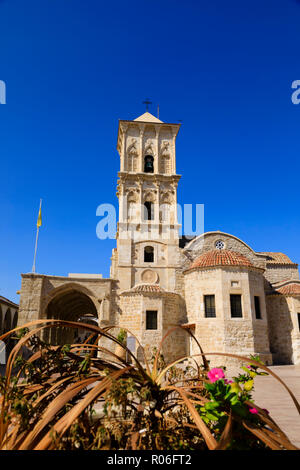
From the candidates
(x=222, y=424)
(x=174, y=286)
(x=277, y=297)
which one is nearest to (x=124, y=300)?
(x=174, y=286)

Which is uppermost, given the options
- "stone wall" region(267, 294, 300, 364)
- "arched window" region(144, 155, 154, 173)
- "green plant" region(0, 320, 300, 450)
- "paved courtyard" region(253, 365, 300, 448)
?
"arched window" region(144, 155, 154, 173)

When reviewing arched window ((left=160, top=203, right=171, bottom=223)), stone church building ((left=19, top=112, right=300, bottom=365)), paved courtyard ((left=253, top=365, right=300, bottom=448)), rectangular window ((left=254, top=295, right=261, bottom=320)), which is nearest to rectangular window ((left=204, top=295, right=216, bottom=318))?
stone church building ((left=19, top=112, right=300, bottom=365))

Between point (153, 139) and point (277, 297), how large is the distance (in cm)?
1702

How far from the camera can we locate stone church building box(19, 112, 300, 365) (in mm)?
17641

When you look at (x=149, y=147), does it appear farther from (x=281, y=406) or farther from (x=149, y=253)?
(x=281, y=406)

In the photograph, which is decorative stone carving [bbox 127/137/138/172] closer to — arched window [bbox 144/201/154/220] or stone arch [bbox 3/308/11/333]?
A: arched window [bbox 144/201/154/220]

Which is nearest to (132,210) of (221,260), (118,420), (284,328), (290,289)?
(221,260)

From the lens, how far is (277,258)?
80.9 feet

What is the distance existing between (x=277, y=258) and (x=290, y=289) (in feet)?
16.7

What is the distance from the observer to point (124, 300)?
19.2 metres

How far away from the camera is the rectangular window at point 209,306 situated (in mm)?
17797

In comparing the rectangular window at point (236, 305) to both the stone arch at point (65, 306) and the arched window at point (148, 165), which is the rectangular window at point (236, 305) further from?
the arched window at point (148, 165)

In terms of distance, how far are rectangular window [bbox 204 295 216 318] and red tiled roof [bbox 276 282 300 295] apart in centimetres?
553
